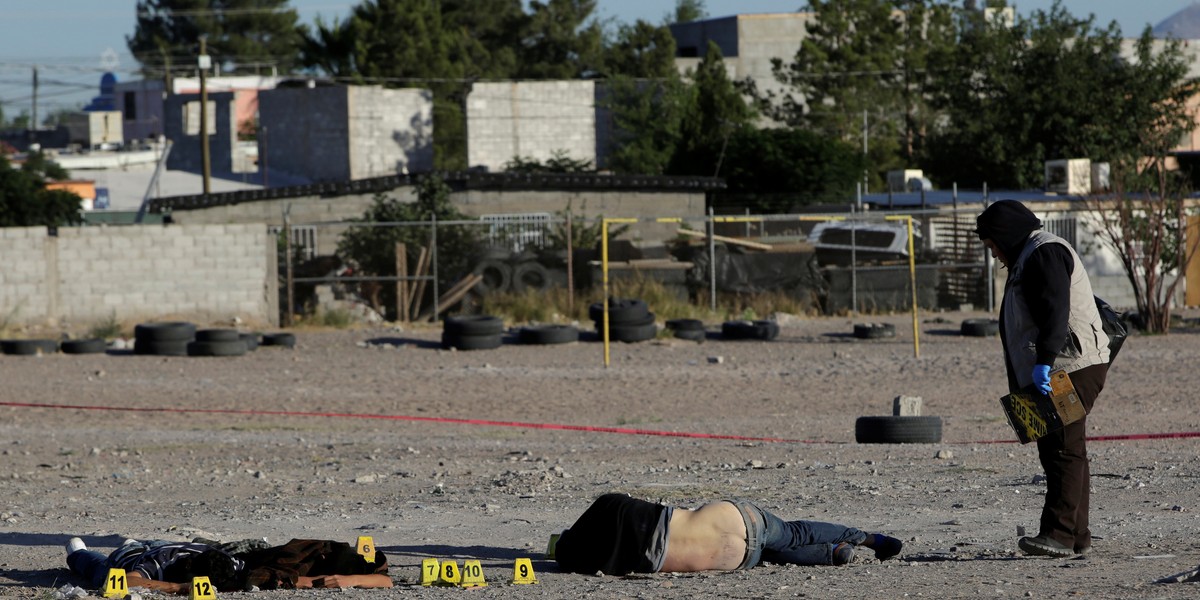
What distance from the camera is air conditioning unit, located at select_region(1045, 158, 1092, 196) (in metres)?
37.6

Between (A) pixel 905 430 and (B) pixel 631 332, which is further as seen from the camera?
(B) pixel 631 332

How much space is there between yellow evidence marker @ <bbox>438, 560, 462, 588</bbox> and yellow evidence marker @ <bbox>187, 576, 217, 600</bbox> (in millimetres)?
1018

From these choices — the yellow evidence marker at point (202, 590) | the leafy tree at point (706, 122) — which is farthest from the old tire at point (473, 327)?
the leafy tree at point (706, 122)

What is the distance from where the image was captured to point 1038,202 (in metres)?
34.3

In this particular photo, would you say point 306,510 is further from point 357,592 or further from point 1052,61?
point 1052,61

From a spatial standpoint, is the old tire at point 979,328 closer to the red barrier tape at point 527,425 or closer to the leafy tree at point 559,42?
the red barrier tape at point 527,425

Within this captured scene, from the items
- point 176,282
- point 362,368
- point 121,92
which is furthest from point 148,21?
point 362,368

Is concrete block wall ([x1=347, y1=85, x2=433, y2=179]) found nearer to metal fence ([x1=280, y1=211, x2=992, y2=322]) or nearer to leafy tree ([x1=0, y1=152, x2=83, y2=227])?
leafy tree ([x1=0, y1=152, x2=83, y2=227])

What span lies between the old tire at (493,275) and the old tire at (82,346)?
8.07m

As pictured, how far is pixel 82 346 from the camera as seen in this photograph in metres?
23.5

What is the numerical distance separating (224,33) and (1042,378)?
104518 mm

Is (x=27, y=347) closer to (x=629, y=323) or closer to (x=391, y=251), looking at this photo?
(x=391, y=251)

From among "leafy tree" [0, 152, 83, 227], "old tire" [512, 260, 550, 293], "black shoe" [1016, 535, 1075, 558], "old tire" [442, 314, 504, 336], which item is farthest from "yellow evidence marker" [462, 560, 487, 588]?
"leafy tree" [0, 152, 83, 227]

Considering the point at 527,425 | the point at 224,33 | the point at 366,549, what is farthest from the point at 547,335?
the point at 224,33
